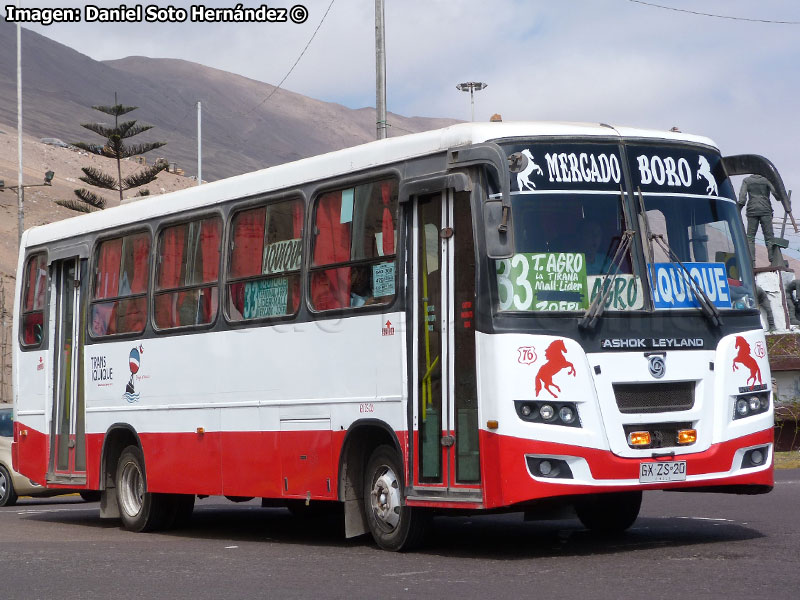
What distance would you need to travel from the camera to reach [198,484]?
46.2 ft

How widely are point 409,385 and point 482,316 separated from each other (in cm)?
104

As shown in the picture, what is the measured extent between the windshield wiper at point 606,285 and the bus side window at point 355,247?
1723 millimetres

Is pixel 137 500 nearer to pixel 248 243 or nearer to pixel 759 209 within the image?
pixel 248 243

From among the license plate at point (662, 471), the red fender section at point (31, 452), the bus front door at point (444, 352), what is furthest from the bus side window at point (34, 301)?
the license plate at point (662, 471)

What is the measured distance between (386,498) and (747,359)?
3.00 m

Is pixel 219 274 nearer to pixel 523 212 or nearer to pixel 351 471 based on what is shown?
pixel 351 471

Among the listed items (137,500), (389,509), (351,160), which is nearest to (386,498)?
(389,509)

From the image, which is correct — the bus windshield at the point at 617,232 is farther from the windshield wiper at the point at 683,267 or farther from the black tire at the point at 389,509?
the black tire at the point at 389,509

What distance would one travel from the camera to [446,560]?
10828 millimetres

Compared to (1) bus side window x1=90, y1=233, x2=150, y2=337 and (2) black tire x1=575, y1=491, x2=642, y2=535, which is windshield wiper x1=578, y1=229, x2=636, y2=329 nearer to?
(2) black tire x1=575, y1=491, x2=642, y2=535

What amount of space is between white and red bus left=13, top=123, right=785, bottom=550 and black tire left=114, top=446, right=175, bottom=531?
131 cm

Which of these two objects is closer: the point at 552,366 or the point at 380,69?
the point at 552,366

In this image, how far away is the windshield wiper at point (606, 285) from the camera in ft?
34.4

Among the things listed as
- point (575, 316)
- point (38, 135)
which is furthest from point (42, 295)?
point (38, 135)
